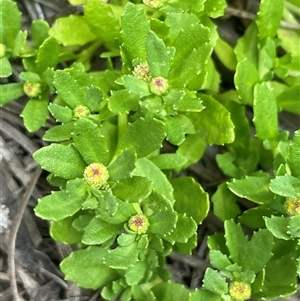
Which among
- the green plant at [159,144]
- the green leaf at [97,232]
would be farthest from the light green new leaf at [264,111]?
the green leaf at [97,232]

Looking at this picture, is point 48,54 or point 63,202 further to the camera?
point 48,54

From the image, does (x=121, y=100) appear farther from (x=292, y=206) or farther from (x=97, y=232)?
(x=292, y=206)

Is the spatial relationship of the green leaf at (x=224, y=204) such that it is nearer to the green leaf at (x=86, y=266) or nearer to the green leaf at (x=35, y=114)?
the green leaf at (x=86, y=266)

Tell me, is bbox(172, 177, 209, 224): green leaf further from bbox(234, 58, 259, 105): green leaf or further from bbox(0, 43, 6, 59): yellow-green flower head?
bbox(0, 43, 6, 59): yellow-green flower head

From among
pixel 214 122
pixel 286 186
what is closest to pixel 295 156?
pixel 286 186

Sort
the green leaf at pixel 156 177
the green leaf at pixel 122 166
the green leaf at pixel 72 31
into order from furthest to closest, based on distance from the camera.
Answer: the green leaf at pixel 72 31
the green leaf at pixel 156 177
the green leaf at pixel 122 166

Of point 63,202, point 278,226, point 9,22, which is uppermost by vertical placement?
point 9,22

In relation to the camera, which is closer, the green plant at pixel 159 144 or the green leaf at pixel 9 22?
the green plant at pixel 159 144

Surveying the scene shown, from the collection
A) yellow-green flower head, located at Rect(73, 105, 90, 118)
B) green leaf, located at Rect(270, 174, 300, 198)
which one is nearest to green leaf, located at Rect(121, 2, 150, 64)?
yellow-green flower head, located at Rect(73, 105, 90, 118)
